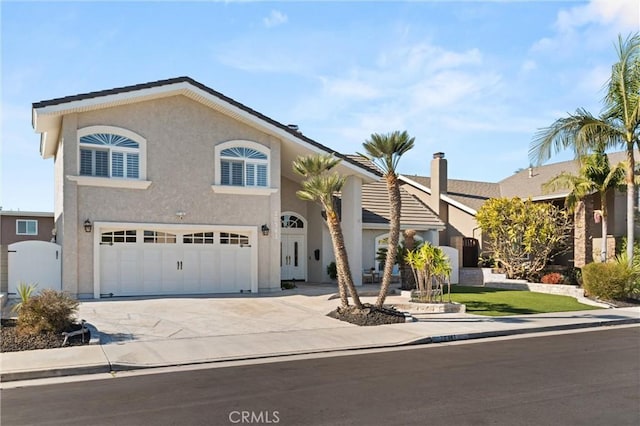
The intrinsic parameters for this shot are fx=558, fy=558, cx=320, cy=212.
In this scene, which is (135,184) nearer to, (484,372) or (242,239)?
(242,239)

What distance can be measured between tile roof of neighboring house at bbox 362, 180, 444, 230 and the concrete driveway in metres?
7.50

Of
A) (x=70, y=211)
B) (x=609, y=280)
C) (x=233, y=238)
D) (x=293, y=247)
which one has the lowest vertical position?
(x=609, y=280)

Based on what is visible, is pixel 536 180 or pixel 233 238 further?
pixel 536 180

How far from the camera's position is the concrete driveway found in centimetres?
1321

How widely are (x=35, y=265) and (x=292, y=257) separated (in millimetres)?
11482

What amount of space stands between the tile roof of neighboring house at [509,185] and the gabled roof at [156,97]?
33.6 feet

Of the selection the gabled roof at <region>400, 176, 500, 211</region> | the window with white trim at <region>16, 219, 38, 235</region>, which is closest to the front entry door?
the gabled roof at <region>400, 176, 500, 211</region>

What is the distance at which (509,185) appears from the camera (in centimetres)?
3353

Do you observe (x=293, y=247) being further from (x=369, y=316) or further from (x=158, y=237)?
(x=369, y=316)

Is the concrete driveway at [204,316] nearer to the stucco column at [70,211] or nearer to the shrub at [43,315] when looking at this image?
the shrub at [43,315]

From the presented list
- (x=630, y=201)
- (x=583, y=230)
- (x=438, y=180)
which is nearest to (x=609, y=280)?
(x=630, y=201)

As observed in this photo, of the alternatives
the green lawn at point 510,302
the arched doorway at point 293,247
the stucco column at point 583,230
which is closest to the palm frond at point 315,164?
the green lawn at point 510,302

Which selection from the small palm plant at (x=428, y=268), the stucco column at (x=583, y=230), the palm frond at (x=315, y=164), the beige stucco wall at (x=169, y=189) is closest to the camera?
the palm frond at (x=315, y=164)

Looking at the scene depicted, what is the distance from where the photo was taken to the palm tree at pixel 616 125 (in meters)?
19.4
